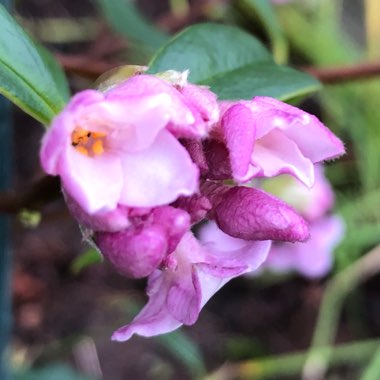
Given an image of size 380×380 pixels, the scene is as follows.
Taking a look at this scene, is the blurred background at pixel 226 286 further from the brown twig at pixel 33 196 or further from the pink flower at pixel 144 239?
the pink flower at pixel 144 239

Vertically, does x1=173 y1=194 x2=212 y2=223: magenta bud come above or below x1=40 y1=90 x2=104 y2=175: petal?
below

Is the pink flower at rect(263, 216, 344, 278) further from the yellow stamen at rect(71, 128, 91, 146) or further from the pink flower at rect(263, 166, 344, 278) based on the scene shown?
the yellow stamen at rect(71, 128, 91, 146)

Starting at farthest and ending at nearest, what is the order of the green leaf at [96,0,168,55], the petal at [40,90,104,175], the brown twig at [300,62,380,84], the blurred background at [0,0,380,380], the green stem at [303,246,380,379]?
the green stem at [303,246,380,379]
the blurred background at [0,0,380,380]
the green leaf at [96,0,168,55]
the brown twig at [300,62,380,84]
the petal at [40,90,104,175]

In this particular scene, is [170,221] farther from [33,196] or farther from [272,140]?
[33,196]

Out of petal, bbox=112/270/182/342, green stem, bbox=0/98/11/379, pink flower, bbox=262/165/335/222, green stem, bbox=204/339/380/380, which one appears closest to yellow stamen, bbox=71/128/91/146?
petal, bbox=112/270/182/342

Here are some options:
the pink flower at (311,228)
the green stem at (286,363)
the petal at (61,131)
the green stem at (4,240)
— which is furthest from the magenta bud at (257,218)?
the green stem at (286,363)

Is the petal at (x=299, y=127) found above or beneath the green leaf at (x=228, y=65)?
above

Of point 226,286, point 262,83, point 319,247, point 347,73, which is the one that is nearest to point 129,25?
point 347,73
